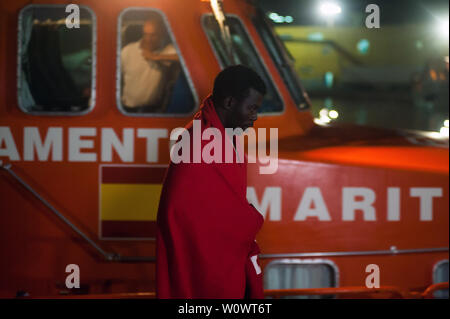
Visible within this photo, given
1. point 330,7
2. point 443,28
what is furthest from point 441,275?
point 443,28

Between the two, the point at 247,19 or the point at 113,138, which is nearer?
the point at 113,138

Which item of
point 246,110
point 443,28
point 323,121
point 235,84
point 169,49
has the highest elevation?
point 443,28

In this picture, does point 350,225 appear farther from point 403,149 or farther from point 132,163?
point 132,163

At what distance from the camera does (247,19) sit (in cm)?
438

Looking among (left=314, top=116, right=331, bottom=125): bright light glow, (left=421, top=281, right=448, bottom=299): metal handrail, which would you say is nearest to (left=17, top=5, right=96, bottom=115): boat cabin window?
(left=314, top=116, right=331, bottom=125): bright light glow

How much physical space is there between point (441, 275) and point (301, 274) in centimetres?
87

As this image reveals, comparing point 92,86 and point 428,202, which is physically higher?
point 92,86

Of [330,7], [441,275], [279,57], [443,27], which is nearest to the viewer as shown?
[441,275]

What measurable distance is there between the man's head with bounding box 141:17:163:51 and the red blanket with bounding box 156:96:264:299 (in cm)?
136

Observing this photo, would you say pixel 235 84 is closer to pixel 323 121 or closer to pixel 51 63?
pixel 51 63

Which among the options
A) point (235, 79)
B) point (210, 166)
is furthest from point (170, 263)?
point (235, 79)

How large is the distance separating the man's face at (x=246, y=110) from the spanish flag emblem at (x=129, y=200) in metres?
1.13

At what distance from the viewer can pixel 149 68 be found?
166 inches

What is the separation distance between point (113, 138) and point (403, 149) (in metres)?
1.80
